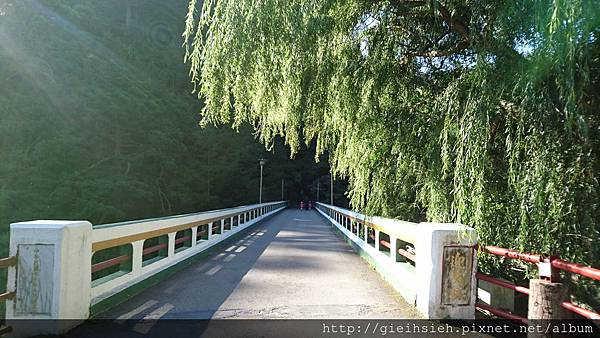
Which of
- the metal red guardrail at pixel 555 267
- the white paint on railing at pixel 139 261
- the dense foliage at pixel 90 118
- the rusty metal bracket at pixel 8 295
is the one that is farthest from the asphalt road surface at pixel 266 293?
the dense foliage at pixel 90 118

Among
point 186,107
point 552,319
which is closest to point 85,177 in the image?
point 186,107

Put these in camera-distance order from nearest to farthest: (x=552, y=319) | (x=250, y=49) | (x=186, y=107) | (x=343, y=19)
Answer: (x=552, y=319) < (x=250, y=49) < (x=343, y=19) < (x=186, y=107)

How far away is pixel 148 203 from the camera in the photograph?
28.5 m

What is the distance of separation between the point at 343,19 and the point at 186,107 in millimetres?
29976

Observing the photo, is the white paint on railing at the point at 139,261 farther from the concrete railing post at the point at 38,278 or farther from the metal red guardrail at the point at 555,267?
the metal red guardrail at the point at 555,267

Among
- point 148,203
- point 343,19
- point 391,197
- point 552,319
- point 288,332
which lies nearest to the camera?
point 552,319

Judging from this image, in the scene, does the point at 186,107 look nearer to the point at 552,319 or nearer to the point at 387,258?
the point at 387,258

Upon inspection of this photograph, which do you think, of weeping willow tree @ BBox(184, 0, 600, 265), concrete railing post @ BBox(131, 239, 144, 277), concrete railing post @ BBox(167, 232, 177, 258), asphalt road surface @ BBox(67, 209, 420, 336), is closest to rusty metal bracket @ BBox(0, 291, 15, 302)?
asphalt road surface @ BBox(67, 209, 420, 336)

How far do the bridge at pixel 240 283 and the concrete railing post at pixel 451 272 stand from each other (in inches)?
0.4

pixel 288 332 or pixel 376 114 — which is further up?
pixel 376 114

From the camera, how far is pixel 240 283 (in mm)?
6824

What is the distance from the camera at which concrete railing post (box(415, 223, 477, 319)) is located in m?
4.61

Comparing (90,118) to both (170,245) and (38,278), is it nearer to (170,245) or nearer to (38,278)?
(170,245)

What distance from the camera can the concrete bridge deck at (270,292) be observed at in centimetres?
510
